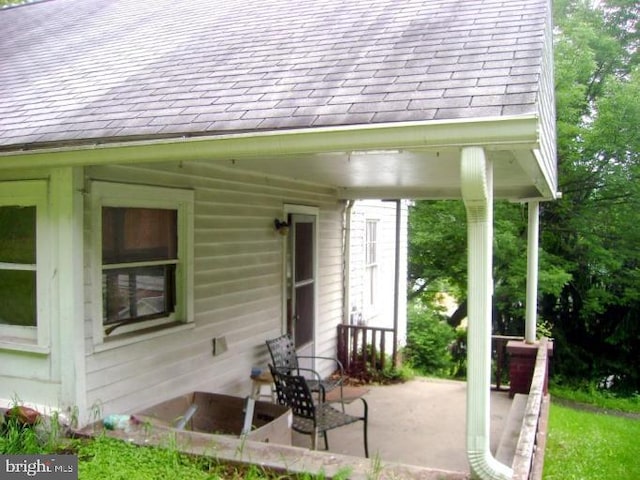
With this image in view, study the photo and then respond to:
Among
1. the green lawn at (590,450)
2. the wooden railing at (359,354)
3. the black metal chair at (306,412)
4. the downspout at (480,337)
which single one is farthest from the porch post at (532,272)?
the downspout at (480,337)

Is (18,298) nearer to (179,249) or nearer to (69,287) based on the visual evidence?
(69,287)

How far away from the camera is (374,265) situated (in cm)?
1091

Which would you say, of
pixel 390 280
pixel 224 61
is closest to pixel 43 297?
pixel 224 61

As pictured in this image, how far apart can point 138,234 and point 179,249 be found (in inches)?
20.6

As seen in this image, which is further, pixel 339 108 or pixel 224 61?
pixel 224 61

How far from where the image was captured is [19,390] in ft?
13.2

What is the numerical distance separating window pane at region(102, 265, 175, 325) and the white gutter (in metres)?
1.00

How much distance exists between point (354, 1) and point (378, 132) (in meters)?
3.17

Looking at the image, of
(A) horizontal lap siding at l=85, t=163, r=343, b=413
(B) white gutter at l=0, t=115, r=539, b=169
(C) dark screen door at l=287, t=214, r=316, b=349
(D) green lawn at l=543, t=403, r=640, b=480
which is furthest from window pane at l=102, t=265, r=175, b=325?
(D) green lawn at l=543, t=403, r=640, b=480

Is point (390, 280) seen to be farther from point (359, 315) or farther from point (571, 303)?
point (571, 303)

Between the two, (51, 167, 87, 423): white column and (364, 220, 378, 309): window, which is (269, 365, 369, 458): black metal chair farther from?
(364, 220, 378, 309): window

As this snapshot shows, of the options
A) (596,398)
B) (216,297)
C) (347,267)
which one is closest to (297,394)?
(216,297)

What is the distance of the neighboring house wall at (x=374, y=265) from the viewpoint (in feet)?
31.2

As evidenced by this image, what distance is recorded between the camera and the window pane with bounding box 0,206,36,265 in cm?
405
